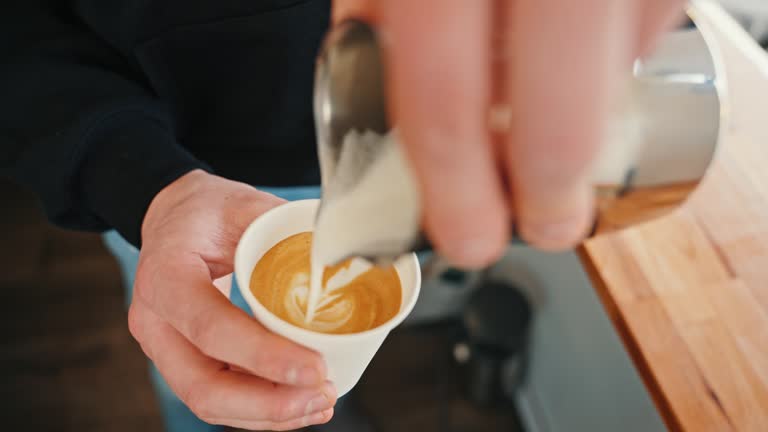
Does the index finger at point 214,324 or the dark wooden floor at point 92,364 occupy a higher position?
the index finger at point 214,324

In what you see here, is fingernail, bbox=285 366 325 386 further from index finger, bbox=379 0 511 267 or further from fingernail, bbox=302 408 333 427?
index finger, bbox=379 0 511 267

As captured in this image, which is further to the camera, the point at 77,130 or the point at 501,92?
the point at 77,130

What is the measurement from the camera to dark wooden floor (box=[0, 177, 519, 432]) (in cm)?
155

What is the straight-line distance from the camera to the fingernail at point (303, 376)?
1.78 ft

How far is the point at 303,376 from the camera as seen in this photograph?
0.54m

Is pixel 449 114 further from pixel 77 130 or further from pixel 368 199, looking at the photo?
pixel 77 130

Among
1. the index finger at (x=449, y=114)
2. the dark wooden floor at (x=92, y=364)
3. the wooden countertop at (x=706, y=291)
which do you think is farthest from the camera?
the dark wooden floor at (x=92, y=364)

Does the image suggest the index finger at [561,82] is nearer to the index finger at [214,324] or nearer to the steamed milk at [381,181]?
the steamed milk at [381,181]

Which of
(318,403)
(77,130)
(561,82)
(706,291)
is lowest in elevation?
(706,291)

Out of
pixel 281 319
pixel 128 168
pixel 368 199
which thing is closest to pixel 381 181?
pixel 368 199

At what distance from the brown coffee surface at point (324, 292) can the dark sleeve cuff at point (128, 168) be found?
0.21 meters

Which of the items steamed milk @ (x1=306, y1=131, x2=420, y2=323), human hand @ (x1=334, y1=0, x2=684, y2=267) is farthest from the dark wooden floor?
human hand @ (x1=334, y1=0, x2=684, y2=267)

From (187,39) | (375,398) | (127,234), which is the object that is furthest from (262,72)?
(375,398)

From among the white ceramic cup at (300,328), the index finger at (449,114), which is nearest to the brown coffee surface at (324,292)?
the white ceramic cup at (300,328)
